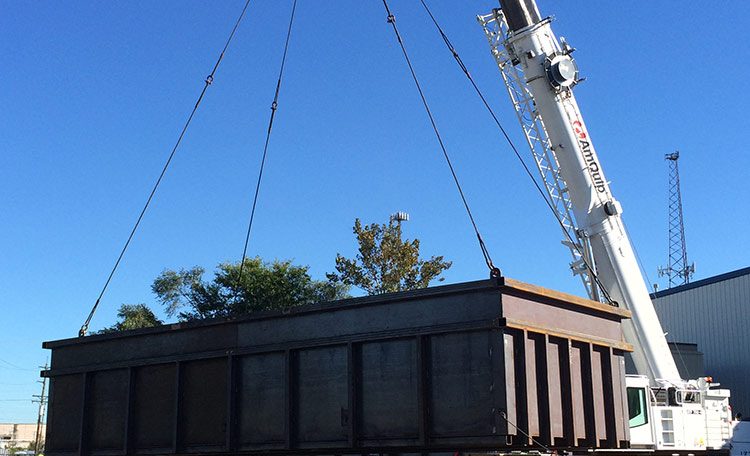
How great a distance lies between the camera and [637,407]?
14391 mm

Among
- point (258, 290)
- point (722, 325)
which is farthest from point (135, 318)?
point (722, 325)

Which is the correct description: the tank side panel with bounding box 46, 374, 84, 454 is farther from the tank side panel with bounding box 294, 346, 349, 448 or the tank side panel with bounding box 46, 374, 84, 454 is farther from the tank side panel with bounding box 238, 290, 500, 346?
the tank side panel with bounding box 294, 346, 349, 448

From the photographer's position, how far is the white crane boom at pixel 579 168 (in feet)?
57.1

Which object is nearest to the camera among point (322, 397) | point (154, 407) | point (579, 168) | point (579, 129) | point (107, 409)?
point (322, 397)

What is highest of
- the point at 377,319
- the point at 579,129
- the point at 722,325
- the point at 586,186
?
the point at 579,129

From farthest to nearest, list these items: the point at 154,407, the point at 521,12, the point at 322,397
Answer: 1. the point at 521,12
2. the point at 154,407
3. the point at 322,397

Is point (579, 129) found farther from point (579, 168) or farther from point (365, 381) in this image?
point (365, 381)

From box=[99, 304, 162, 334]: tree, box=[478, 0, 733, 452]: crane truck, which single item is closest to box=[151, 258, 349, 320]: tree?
box=[99, 304, 162, 334]: tree

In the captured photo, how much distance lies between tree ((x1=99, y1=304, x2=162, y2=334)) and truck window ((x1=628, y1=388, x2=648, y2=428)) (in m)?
30.2

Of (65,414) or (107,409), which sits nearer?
(107,409)

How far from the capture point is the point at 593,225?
1777 cm

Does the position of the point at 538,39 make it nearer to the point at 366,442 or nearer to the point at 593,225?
the point at 593,225

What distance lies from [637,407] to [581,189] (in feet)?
17.0

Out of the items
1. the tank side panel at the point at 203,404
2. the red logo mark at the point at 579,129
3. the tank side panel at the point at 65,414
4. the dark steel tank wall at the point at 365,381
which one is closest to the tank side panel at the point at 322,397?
the dark steel tank wall at the point at 365,381
